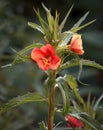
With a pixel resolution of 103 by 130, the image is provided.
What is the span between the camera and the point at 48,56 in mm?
1203

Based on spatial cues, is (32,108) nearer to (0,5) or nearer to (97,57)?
(0,5)

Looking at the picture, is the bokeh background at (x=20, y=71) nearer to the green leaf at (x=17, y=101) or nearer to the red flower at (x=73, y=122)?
the red flower at (x=73, y=122)

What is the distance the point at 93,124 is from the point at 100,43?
2154 mm

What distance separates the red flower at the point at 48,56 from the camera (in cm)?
118

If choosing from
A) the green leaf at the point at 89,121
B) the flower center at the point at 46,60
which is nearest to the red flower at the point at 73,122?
the green leaf at the point at 89,121

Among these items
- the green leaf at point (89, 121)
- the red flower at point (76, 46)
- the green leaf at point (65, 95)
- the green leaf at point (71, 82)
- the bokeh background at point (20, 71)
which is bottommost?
the green leaf at point (89, 121)

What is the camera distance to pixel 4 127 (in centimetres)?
174

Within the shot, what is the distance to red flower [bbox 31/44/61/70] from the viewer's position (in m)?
1.18

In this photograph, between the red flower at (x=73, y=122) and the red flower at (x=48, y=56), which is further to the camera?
the red flower at (x=73, y=122)

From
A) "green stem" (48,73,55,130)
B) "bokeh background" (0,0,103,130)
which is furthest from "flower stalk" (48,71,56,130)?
"bokeh background" (0,0,103,130)

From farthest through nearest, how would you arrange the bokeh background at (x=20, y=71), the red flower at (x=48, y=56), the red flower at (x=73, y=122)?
the bokeh background at (x=20, y=71)
the red flower at (x=73, y=122)
the red flower at (x=48, y=56)

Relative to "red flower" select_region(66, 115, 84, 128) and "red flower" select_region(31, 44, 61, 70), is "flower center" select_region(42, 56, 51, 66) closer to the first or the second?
"red flower" select_region(31, 44, 61, 70)

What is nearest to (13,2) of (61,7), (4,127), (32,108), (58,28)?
(61,7)

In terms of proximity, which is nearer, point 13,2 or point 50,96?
point 50,96
